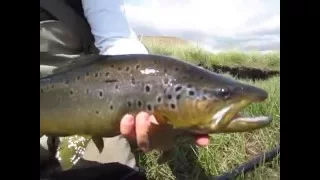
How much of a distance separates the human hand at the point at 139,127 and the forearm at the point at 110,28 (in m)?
0.21

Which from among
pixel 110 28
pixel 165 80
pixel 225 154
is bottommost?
pixel 225 154

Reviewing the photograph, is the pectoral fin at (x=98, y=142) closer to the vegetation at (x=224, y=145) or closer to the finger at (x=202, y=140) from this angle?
the vegetation at (x=224, y=145)

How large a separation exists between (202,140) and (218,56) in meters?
0.27

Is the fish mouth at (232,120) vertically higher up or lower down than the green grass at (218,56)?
lower down

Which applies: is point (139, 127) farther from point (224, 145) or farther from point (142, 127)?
point (224, 145)

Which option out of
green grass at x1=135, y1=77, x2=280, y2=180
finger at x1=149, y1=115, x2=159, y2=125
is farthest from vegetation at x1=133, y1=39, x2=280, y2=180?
finger at x1=149, y1=115, x2=159, y2=125

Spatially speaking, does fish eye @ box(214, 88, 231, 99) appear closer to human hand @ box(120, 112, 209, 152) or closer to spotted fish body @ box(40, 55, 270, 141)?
spotted fish body @ box(40, 55, 270, 141)

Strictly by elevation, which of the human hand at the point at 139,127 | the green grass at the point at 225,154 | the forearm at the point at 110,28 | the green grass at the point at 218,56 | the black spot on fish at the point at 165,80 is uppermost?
the forearm at the point at 110,28

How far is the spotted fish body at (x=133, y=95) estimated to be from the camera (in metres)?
1.68

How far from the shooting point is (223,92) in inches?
65.8

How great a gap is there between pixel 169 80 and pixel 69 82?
306mm

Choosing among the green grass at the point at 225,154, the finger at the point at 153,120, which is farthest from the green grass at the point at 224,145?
the finger at the point at 153,120

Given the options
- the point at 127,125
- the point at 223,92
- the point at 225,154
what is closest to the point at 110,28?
the point at 127,125

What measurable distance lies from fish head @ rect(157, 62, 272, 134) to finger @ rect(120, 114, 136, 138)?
89 millimetres
